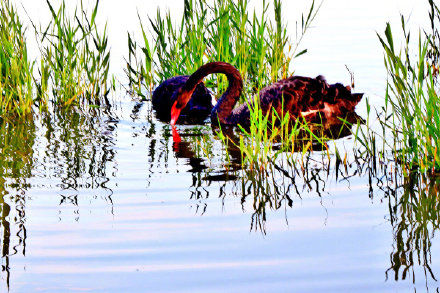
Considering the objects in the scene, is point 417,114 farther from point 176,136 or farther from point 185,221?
point 176,136

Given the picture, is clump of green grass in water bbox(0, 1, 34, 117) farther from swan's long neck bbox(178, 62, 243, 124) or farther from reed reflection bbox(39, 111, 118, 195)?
swan's long neck bbox(178, 62, 243, 124)

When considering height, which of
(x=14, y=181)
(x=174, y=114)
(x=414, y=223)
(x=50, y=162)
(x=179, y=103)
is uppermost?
(x=179, y=103)

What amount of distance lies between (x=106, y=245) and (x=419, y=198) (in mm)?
1981

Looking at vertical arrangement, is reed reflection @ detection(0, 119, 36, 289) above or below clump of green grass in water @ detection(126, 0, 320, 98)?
below

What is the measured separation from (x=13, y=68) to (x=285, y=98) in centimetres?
248

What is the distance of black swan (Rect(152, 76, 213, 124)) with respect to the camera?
9.05m

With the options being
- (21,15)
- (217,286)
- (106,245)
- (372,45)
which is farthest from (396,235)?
(21,15)

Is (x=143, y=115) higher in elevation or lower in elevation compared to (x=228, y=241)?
higher

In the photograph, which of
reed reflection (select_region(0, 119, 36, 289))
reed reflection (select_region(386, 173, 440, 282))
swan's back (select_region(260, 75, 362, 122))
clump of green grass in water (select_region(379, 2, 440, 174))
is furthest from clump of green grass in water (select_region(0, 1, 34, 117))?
reed reflection (select_region(386, 173, 440, 282))

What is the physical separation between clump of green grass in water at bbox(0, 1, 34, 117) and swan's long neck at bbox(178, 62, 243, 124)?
149 cm

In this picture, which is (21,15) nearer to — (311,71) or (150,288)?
(311,71)

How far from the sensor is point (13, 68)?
302 inches

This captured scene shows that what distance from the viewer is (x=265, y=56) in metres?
9.07

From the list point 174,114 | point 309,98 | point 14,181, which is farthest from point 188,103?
point 14,181
